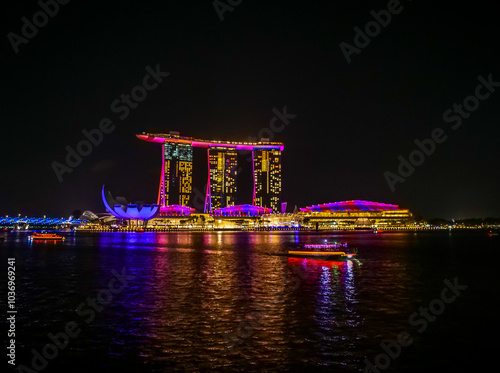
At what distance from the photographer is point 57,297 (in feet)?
62.7

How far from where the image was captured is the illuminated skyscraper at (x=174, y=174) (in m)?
192

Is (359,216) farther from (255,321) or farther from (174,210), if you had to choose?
(255,321)

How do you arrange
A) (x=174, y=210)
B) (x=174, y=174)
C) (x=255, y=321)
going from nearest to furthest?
(x=255, y=321), (x=174, y=210), (x=174, y=174)

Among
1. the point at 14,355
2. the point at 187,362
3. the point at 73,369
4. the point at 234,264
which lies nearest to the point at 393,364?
the point at 187,362

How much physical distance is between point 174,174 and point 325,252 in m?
165

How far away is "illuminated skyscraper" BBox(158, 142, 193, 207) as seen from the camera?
19238 cm

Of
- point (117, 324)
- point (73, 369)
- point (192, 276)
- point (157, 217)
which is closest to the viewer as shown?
point (73, 369)

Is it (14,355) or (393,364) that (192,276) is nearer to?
(14,355)

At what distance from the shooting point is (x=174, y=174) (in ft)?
648

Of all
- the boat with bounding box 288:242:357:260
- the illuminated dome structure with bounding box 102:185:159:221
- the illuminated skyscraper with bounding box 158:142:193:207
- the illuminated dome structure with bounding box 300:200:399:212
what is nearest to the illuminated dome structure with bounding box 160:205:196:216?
the illuminated skyscraper with bounding box 158:142:193:207

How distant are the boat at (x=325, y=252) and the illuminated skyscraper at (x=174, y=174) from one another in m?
157

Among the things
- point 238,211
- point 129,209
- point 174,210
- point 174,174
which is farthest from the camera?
point 174,174

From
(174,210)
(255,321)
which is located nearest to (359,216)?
(174,210)

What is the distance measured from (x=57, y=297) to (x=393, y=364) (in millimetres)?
15356
